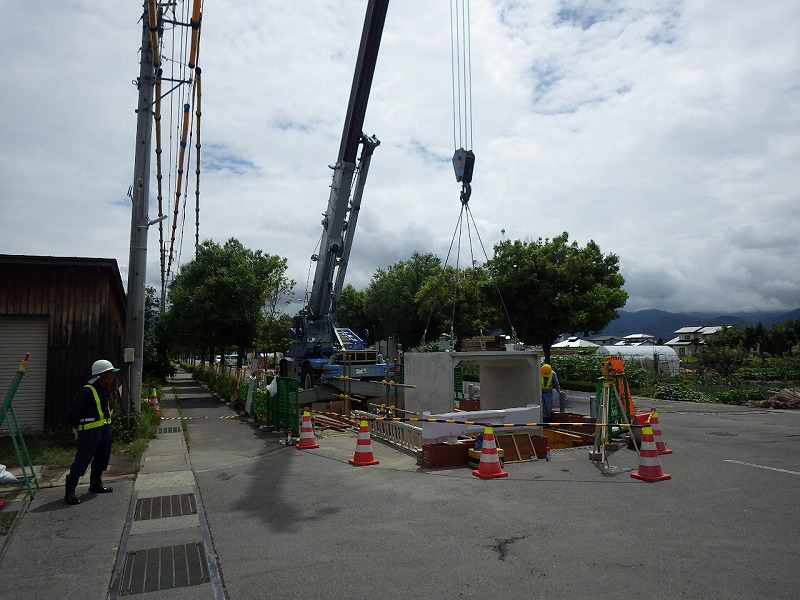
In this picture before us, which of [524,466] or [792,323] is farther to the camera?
[792,323]

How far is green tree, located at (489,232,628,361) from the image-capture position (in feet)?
92.0

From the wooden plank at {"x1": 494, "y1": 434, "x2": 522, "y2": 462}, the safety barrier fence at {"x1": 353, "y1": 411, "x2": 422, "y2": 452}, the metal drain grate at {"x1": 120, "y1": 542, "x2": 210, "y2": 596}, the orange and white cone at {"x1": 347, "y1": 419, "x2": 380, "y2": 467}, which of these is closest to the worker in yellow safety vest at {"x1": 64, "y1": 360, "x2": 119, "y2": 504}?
the metal drain grate at {"x1": 120, "y1": 542, "x2": 210, "y2": 596}

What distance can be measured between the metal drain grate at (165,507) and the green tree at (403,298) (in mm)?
46160

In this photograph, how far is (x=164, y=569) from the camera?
5535 mm

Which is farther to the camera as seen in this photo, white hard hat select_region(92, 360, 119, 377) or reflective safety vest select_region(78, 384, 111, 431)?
white hard hat select_region(92, 360, 119, 377)

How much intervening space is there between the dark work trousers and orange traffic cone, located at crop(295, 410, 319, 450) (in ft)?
13.2

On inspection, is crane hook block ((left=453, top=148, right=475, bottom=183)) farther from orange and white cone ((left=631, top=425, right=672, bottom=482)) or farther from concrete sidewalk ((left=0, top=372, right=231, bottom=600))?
concrete sidewalk ((left=0, top=372, right=231, bottom=600))

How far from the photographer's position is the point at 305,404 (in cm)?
1702

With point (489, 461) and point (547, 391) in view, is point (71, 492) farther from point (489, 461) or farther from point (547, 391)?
point (547, 391)

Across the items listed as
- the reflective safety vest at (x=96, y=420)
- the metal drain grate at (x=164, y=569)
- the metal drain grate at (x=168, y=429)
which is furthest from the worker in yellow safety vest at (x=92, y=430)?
the metal drain grate at (x=168, y=429)

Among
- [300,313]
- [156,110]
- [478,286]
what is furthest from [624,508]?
[478,286]

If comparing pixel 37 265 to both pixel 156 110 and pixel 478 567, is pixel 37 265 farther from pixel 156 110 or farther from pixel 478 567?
pixel 478 567

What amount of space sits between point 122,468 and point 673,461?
29.6 ft

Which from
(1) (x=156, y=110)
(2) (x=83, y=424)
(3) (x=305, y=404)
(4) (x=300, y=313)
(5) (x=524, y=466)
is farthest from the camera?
(4) (x=300, y=313)
